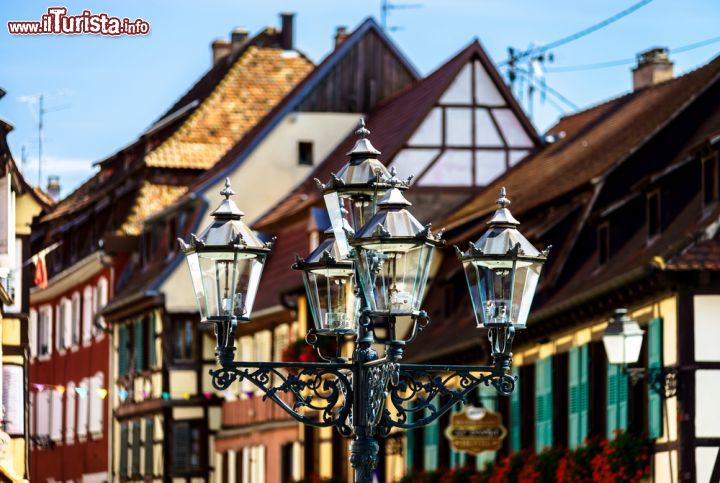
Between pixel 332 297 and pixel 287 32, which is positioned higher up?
pixel 287 32

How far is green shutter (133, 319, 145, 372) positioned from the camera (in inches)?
2219

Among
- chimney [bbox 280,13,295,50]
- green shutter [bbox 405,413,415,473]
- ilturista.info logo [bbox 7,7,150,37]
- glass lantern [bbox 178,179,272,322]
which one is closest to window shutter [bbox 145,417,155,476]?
chimney [bbox 280,13,295,50]

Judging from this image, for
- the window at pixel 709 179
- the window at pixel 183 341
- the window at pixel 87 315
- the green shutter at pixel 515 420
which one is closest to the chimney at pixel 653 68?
the green shutter at pixel 515 420

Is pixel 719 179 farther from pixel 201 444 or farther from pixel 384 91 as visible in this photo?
pixel 201 444

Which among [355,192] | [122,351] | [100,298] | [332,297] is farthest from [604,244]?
[100,298]

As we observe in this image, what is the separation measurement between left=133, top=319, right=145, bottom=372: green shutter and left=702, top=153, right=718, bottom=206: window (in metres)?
31.3

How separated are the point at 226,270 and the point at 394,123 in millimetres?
31698

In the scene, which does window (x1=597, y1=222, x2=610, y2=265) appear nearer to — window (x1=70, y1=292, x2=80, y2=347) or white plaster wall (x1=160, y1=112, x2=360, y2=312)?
white plaster wall (x1=160, y1=112, x2=360, y2=312)

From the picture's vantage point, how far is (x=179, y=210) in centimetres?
5428

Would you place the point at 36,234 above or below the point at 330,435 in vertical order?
above

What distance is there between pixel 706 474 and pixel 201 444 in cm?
2994

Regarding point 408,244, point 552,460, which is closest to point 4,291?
point 552,460

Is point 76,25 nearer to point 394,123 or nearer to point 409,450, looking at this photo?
point 409,450

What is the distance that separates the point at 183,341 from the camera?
179ft
